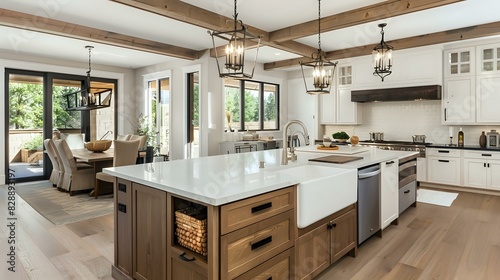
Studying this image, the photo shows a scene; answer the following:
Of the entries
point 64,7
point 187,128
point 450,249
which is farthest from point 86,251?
point 187,128

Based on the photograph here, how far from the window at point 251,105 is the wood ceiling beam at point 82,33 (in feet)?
4.46

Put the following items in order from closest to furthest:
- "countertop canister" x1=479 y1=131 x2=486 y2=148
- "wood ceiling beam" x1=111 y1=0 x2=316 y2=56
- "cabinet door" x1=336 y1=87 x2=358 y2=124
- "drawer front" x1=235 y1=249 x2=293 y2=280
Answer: "drawer front" x1=235 y1=249 x2=293 y2=280
"wood ceiling beam" x1=111 y1=0 x2=316 y2=56
"countertop canister" x1=479 y1=131 x2=486 y2=148
"cabinet door" x1=336 y1=87 x2=358 y2=124

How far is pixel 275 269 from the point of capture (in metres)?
1.89

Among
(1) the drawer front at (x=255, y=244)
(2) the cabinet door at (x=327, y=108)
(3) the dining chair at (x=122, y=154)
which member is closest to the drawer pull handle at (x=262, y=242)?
(1) the drawer front at (x=255, y=244)

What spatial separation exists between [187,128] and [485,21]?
573cm

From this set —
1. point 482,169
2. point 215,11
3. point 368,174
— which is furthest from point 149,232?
point 482,169

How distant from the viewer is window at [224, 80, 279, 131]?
707 cm

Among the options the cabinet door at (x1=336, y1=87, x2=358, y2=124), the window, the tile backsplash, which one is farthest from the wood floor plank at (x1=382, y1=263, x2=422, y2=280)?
the window

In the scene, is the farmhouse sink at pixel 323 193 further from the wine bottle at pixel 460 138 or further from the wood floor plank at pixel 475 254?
the wine bottle at pixel 460 138

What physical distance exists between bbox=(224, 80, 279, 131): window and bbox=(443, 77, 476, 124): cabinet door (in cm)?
393

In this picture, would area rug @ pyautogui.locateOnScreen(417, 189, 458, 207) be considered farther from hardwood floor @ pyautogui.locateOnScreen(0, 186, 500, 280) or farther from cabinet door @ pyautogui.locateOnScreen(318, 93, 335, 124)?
cabinet door @ pyautogui.locateOnScreen(318, 93, 335, 124)

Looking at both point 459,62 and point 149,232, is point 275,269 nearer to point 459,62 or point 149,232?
point 149,232

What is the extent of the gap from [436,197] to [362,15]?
124 inches

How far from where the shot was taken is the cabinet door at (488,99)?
507 centimetres
